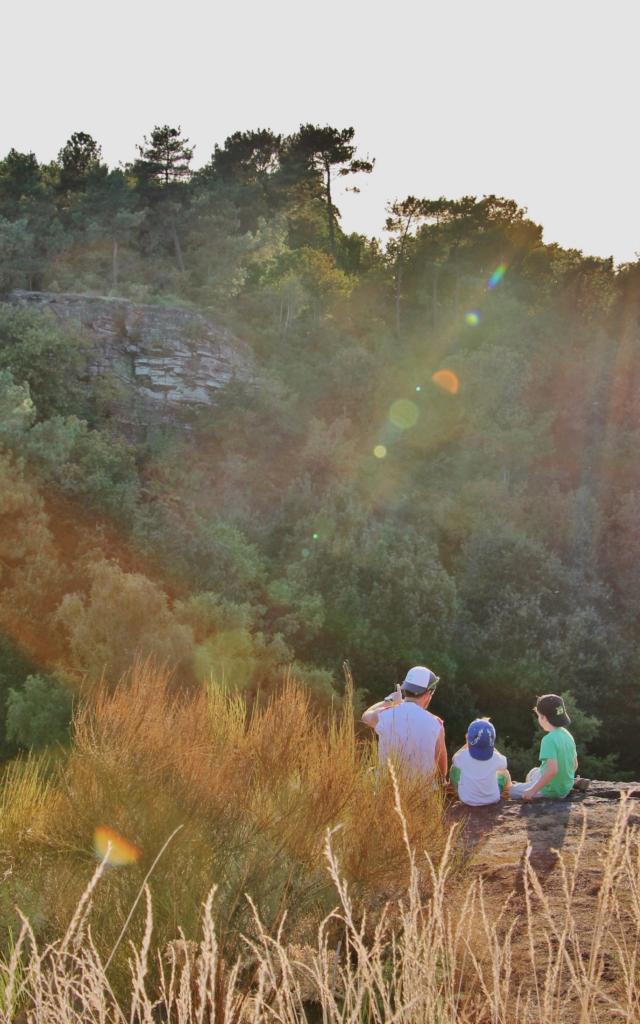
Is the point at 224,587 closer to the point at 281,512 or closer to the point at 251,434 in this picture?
the point at 281,512

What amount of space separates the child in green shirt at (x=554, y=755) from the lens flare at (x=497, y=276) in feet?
97.2

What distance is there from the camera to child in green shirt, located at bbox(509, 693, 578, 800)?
5754mm

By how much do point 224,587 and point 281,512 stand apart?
17.1ft

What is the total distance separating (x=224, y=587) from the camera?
16453mm

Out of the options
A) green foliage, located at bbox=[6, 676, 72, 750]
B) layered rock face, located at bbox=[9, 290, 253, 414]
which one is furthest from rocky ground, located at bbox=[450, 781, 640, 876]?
layered rock face, located at bbox=[9, 290, 253, 414]

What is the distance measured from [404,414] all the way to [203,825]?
22.6 m

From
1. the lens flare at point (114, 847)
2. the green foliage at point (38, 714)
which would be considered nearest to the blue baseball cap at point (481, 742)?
the lens flare at point (114, 847)

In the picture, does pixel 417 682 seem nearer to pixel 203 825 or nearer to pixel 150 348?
pixel 203 825

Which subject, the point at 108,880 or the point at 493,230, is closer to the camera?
the point at 108,880

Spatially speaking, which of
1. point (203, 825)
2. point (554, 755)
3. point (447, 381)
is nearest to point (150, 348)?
point (447, 381)

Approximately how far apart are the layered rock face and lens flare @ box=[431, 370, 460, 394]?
6.87m

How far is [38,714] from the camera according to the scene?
1144cm

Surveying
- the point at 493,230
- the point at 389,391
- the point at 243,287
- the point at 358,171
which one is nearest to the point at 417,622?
the point at 389,391

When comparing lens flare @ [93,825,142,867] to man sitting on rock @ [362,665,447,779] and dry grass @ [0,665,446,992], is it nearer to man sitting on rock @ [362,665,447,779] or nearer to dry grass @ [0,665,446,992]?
dry grass @ [0,665,446,992]
